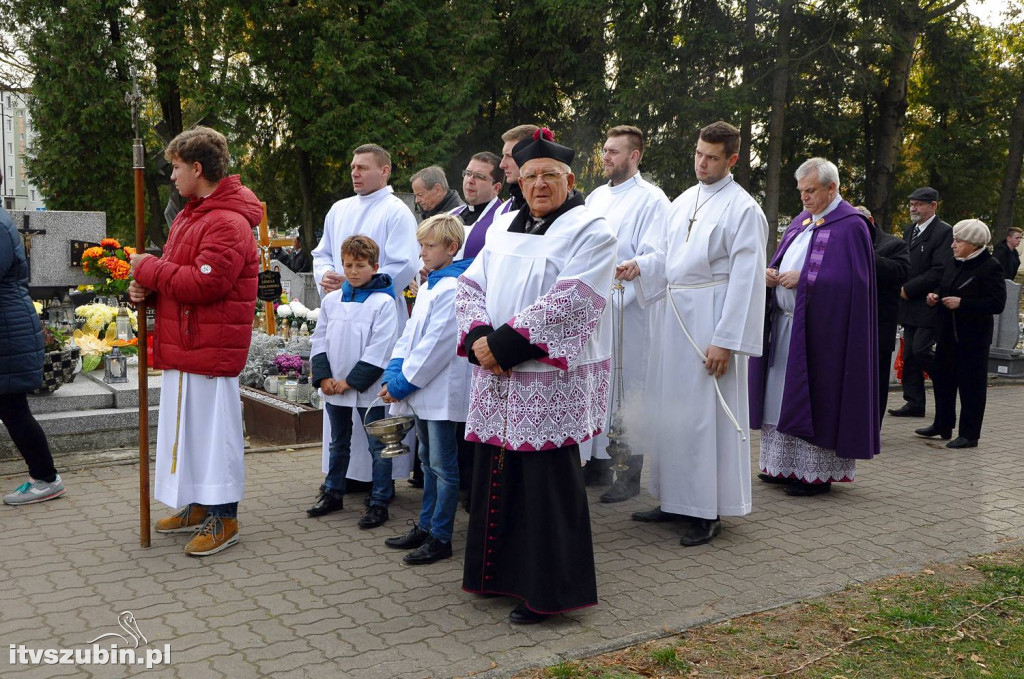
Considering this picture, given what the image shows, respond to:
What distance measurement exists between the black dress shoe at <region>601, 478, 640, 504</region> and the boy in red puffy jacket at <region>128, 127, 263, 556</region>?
231 centimetres

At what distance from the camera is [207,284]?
459cm

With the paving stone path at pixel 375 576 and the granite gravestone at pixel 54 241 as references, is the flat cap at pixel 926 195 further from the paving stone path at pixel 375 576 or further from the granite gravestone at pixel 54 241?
the granite gravestone at pixel 54 241

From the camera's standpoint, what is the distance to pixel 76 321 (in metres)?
9.20

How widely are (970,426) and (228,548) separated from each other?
19.7 feet

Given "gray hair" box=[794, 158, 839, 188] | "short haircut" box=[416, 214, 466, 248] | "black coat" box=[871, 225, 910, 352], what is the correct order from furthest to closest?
"black coat" box=[871, 225, 910, 352] → "gray hair" box=[794, 158, 839, 188] → "short haircut" box=[416, 214, 466, 248]

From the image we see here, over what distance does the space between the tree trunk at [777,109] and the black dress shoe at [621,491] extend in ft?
Result: 53.2

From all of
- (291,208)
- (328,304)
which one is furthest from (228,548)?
(291,208)

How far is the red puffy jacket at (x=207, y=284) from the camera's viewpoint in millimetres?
4605

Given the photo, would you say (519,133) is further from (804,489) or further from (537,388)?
(804,489)

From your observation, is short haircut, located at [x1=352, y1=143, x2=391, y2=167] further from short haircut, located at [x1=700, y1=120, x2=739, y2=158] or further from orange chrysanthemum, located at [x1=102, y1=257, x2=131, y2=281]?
orange chrysanthemum, located at [x1=102, y1=257, x2=131, y2=281]

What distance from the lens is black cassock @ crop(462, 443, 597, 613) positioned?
3.92 metres

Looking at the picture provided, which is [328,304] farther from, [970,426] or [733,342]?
[970,426]

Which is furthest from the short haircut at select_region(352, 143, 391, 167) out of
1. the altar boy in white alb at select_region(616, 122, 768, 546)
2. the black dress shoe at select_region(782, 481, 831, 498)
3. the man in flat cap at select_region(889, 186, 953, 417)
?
the man in flat cap at select_region(889, 186, 953, 417)

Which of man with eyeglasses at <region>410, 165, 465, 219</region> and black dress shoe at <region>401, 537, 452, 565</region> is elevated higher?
man with eyeglasses at <region>410, 165, 465, 219</region>
